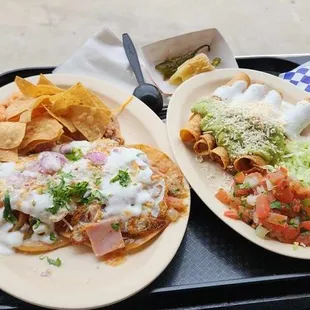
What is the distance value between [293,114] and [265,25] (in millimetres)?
1431

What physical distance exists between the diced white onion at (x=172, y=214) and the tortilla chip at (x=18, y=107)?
0.48 m

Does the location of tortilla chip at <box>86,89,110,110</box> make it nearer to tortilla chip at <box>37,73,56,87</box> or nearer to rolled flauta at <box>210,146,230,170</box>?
tortilla chip at <box>37,73,56,87</box>

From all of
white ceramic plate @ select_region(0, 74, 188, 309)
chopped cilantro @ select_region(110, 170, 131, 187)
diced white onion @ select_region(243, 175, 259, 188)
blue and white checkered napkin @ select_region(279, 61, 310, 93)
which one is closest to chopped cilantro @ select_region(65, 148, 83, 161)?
chopped cilantro @ select_region(110, 170, 131, 187)

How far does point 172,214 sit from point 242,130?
0.37 metres

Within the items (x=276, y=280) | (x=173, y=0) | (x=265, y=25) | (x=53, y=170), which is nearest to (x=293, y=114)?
(x=276, y=280)

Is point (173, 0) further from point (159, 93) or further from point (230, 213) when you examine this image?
point (230, 213)

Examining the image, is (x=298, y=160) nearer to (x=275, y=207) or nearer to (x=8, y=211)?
(x=275, y=207)

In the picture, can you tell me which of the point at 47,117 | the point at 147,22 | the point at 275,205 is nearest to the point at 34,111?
the point at 47,117

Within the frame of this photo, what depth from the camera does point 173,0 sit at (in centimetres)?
316

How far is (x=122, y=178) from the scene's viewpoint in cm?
143

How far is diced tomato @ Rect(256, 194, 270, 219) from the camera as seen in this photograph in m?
1.41

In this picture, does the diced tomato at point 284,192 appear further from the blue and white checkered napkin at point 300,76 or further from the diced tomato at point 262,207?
the blue and white checkered napkin at point 300,76

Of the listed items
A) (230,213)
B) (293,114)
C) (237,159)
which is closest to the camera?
(230,213)

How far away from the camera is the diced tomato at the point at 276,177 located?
4.76ft
